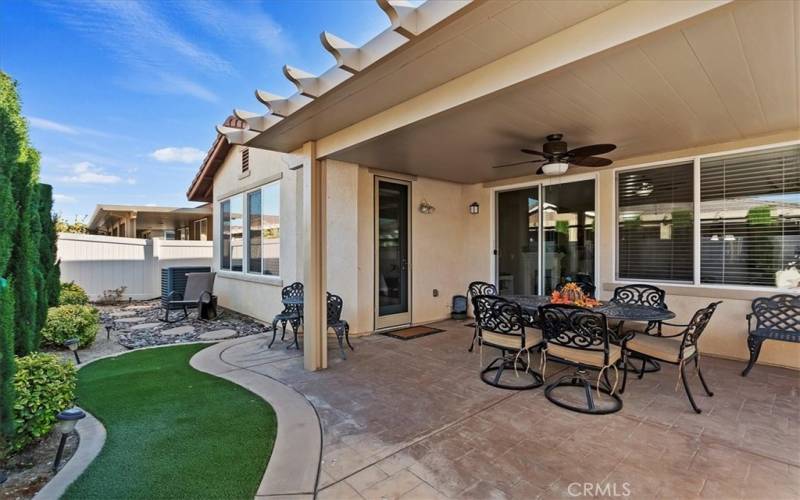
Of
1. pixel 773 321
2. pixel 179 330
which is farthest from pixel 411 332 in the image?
pixel 773 321

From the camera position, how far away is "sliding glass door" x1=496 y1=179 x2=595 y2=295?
229 inches

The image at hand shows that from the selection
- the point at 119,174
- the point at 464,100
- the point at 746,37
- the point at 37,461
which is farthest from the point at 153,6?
the point at 119,174

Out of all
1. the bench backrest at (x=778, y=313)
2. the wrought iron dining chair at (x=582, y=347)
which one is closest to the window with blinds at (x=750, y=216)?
the bench backrest at (x=778, y=313)

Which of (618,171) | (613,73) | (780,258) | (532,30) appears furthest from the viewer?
(618,171)

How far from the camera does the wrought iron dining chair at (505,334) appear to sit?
3580mm

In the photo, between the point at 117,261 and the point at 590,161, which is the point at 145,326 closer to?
the point at 117,261

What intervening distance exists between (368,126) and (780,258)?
5.04 meters

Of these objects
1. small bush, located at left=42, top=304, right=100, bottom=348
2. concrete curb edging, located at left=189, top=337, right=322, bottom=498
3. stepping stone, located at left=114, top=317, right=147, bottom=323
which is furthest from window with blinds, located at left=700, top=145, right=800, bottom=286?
stepping stone, located at left=114, top=317, right=147, bottom=323

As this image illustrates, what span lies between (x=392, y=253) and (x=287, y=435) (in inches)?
158

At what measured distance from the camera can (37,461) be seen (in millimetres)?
2299

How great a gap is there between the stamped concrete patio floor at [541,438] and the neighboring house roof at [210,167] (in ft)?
19.9

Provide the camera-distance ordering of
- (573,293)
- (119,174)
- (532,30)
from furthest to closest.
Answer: (119,174) → (573,293) → (532,30)

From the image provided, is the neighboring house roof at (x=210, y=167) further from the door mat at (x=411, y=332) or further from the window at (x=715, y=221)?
the window at (x=715, y=221)

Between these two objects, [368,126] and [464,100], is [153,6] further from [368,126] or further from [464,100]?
[464,100]
